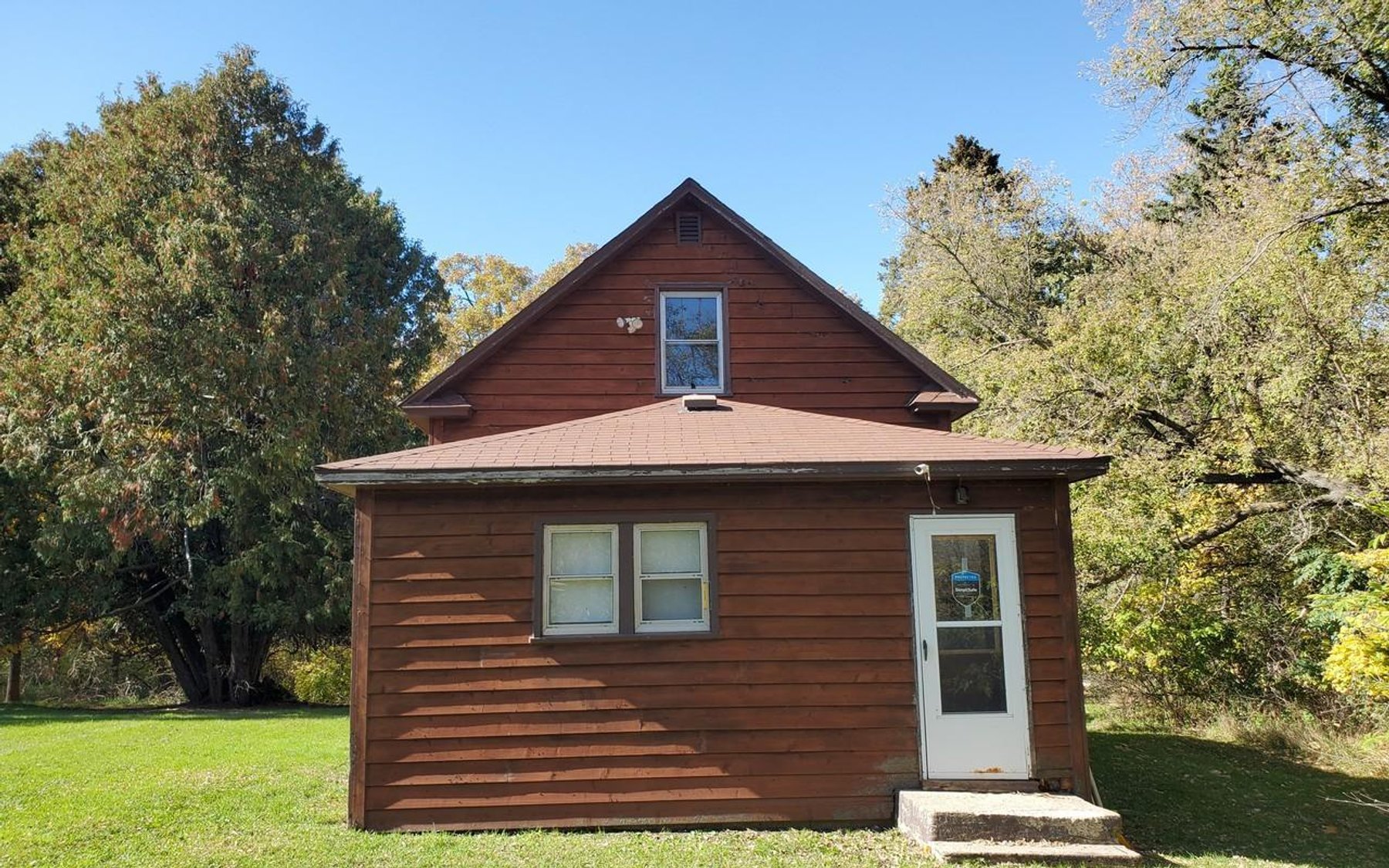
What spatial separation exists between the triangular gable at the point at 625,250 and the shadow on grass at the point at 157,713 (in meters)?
8.82

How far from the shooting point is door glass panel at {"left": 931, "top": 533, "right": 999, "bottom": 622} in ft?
23.7

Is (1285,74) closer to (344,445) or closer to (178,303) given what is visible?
(344,445)

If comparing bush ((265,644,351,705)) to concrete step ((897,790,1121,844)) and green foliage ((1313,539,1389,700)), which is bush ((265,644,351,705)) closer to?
concrete step ((897,790,1121,844))

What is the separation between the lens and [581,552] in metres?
7.32

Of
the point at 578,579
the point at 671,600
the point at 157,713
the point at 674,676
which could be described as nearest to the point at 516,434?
the point at 578,579

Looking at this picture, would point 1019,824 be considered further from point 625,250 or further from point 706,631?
point 625,250

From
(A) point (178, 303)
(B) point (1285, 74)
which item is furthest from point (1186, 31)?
(A) point (178, 303)

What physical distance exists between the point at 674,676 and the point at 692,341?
14.8ft

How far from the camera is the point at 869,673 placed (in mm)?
7113

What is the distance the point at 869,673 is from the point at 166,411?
620 inches

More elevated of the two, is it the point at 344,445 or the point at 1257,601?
the point at 344,445

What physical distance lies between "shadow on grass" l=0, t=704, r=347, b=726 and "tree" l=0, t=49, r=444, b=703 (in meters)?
1.36

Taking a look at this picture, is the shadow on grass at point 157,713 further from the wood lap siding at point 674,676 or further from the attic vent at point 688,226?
the attic vent at point 688,226

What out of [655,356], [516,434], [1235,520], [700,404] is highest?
[655,356]
